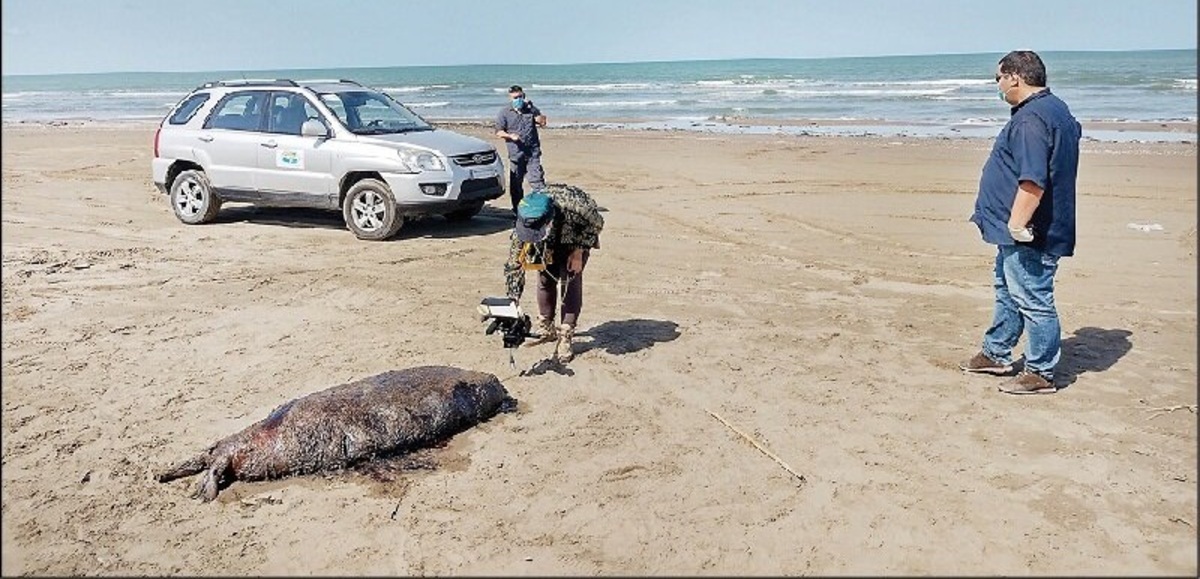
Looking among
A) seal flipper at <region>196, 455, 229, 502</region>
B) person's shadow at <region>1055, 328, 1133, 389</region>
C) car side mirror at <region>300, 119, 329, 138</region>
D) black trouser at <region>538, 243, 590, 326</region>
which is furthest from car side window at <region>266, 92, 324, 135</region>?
person's shadow at <region>1055, 328, 1133, 389</region>

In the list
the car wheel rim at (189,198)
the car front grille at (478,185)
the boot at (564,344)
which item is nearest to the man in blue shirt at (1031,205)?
the boot at (564,344)

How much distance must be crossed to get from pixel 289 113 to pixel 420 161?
6.33 feet

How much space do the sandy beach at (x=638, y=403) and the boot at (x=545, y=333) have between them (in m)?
0.18

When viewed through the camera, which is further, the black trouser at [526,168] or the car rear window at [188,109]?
the black trouser at [526,168]

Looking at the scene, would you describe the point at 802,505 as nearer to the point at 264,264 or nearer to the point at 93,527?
the point at 93,527

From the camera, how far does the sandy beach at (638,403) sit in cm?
408

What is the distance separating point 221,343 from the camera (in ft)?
23.0

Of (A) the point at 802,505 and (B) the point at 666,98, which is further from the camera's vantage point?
(B) the point at 666,98

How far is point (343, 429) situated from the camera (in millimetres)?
4867

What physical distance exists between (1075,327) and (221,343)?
271 inches

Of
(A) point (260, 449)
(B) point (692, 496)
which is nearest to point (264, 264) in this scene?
(A) point (260, 449)

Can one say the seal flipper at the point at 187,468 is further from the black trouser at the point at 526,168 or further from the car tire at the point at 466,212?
the black trouser at the point at 526,168

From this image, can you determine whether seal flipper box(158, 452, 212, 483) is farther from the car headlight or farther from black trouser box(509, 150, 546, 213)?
black trouser box(509, 150, 546, 213)

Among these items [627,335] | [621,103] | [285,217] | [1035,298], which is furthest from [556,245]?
[621,103]
